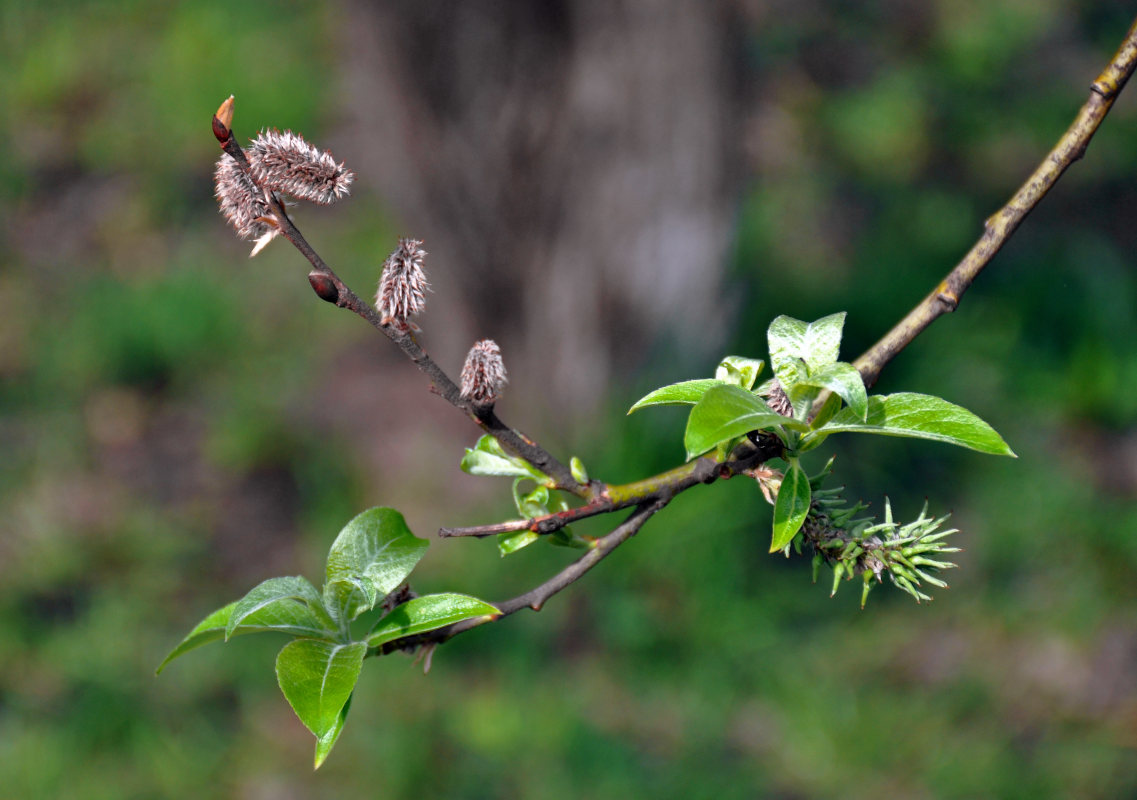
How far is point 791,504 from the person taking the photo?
688mm

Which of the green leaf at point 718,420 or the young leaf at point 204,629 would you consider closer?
the green leaf at point 718,420

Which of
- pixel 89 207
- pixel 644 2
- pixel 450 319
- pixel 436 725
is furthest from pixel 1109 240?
pixel 89 207

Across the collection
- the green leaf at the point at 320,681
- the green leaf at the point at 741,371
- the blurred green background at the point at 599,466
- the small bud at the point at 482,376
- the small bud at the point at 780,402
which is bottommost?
the green leaf at the point at 320,681

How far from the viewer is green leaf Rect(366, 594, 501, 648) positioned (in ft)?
2.32

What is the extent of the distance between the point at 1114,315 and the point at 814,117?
5.54 feet

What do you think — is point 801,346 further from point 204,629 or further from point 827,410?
point 204,629

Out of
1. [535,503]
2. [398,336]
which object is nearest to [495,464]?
[535,503]

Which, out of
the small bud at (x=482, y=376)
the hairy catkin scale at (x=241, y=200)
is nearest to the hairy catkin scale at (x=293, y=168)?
the hairy catkin scale at (x=241, y=200)

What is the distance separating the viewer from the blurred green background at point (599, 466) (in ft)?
8.08

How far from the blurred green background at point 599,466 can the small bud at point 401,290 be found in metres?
1.95

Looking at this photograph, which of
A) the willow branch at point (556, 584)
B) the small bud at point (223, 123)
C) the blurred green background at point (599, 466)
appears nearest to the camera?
the small bud at point (223, 123)

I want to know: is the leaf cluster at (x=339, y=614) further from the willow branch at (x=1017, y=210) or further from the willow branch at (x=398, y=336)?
the willow branch at (x=1017, y=210)

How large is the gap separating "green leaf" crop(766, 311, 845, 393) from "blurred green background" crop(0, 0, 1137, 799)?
1.83 m

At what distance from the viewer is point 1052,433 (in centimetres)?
301
